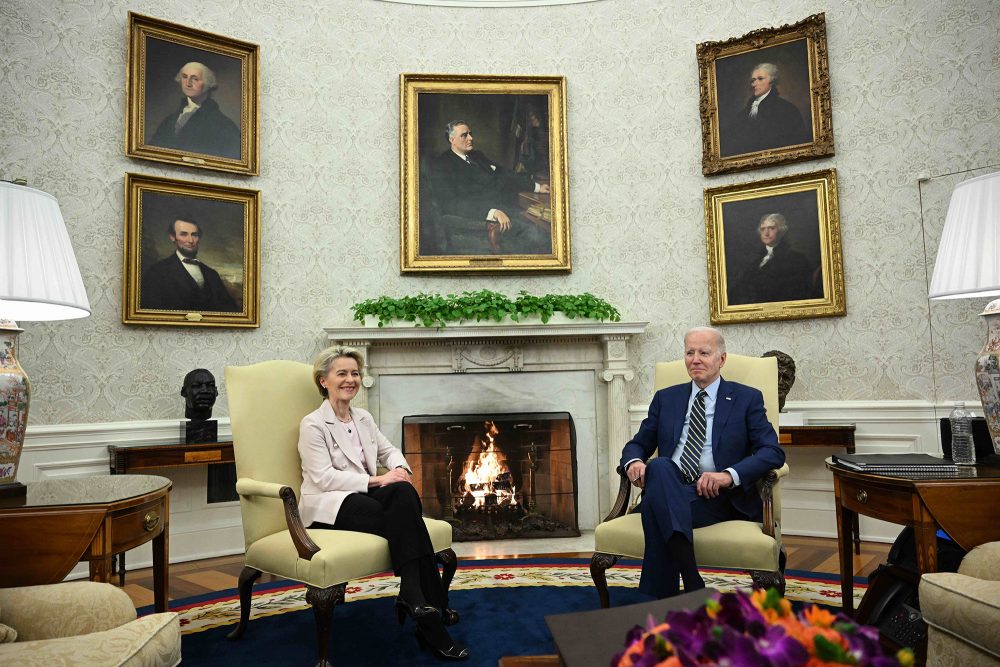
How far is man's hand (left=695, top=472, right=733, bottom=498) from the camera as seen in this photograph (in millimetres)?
3018

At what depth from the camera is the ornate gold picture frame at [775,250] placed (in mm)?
5234

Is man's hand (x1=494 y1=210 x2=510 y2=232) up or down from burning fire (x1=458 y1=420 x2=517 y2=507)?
up

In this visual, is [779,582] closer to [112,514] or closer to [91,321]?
[112,514]

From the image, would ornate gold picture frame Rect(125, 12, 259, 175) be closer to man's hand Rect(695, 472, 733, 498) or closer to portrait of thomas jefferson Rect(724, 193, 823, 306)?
portrait of thomas jefferson Rect(724, 193, 823, 306)

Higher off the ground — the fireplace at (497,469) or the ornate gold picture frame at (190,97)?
the ornate gold picture frame at (190,97)

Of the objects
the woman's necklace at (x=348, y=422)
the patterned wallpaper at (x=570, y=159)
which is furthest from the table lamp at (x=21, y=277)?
the patterned wallpaper at (x=570, y=159)

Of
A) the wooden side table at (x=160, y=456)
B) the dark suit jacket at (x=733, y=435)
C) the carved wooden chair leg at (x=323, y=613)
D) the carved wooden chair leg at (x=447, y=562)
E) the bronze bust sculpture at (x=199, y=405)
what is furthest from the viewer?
the bronze bust sculpture at (x=199, y=405)

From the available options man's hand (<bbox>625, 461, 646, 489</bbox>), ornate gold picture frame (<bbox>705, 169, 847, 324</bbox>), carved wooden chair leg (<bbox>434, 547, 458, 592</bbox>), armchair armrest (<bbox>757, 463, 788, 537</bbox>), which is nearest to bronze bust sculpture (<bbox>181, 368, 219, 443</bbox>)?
carved wooden chair leg (<bbox>434, 547, 458, 592</bbox>)

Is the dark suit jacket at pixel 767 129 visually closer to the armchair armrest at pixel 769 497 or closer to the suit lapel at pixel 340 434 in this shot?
the armchair armrest at pixel 769 497

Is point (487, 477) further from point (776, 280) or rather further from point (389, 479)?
point (776, 280)

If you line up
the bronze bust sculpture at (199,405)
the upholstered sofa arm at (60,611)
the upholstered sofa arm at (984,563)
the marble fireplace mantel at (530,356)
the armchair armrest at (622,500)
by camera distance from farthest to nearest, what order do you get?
the marble fireplace mantel at (530,356), the bronze bust sculpture at (199,405), the armchair armrest at (622,500), the upholstered sofa arm at (984,563), the upholstered sofa arm at (60,611)

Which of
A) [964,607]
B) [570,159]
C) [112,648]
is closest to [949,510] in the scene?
[964,607]

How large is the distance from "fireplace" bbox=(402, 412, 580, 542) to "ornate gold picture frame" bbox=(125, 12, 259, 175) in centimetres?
266

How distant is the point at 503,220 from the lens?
19.2ft
